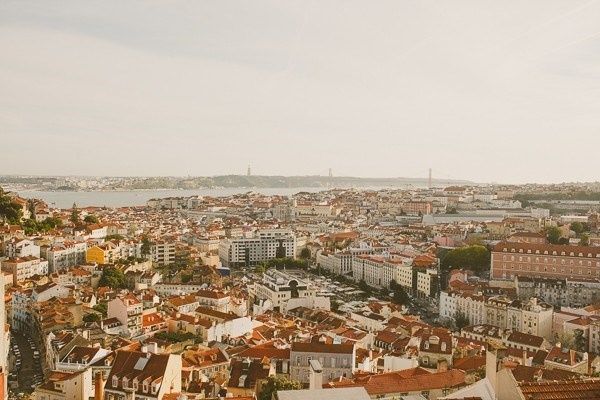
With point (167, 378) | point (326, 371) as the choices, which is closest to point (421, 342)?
point (326, 371)

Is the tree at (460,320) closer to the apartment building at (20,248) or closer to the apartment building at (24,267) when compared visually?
the apartment building at (24,267)

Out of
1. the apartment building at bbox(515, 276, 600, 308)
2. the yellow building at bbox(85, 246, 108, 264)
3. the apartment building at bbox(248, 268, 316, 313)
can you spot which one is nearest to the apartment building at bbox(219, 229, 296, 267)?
the yellow building at bbox(85, 246, 108, 264)

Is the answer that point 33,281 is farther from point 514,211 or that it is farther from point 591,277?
point 514,211

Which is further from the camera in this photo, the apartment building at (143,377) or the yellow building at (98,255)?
the yellow building at (98,255)

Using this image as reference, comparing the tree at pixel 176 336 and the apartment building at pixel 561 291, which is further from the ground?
the tree at pixel 176 336

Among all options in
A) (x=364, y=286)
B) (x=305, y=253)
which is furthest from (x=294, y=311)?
(x=305, y=253)

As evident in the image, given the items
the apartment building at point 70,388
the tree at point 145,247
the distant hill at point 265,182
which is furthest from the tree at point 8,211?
the distant hill at point 265,182

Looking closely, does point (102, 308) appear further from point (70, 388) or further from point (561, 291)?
point (561, 291)
